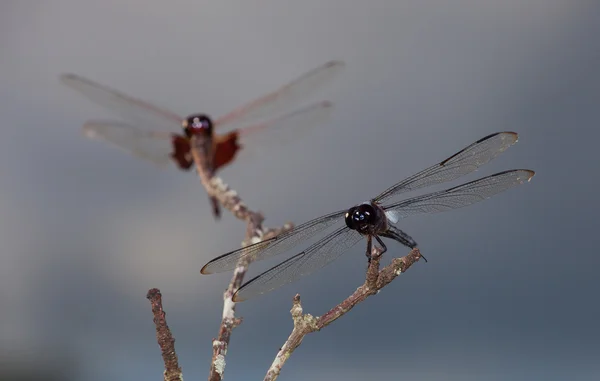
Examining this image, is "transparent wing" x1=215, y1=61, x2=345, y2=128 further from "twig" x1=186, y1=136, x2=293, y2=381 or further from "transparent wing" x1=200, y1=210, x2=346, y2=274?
"transparent wing" x1=200, y1=210, x2=346, y2=274

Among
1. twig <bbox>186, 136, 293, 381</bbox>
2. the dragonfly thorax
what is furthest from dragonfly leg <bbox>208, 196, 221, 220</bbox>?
the dragonfly thorax

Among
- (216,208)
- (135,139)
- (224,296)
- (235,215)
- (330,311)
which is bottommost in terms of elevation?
(330,311)

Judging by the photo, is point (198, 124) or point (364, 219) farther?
point (198, 124)

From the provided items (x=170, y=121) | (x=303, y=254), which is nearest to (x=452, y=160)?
(x=303, y=254)

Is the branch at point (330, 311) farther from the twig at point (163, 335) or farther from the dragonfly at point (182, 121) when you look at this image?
the dragonfly at point (182, 121)

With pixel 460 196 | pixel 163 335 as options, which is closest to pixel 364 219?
pixel 460 196

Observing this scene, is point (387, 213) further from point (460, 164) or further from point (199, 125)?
point (199, 125)

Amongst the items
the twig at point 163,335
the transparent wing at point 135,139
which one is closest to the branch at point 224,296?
the twig at point 163,335
